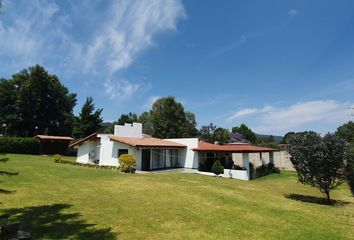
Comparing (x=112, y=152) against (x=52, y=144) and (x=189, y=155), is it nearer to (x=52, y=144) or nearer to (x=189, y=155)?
(x=189, y=155)

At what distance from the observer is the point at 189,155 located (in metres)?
34.7

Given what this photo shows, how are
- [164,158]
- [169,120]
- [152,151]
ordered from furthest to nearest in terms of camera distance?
[169,120]
[164,158]
[152,151]

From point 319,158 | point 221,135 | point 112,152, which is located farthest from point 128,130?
point 221,135

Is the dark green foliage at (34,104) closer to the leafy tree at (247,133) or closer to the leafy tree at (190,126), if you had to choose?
the leafy tree at (190,126)

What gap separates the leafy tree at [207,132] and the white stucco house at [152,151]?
34222 mm

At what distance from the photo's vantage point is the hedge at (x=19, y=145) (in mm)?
38062

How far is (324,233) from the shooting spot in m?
9.92

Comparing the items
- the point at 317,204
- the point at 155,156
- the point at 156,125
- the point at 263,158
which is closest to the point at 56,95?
the point at 156,125

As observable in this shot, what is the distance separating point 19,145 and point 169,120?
36.5 metres

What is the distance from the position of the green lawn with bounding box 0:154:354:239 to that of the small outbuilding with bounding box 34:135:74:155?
96.8 ft

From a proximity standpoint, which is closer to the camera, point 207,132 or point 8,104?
point 8,104

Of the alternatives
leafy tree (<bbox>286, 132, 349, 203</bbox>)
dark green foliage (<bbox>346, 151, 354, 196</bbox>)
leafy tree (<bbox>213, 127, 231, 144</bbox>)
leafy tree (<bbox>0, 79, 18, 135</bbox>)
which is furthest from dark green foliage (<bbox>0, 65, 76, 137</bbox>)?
dark green foliage (<bbox>346, 151, 354, 196</bbox>)

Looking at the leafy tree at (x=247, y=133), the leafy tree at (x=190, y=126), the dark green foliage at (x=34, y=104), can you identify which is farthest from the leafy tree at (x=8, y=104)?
the leafy tree at (x=247, y=133)

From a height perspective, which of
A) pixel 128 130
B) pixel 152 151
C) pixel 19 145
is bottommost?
pixel 152 151
